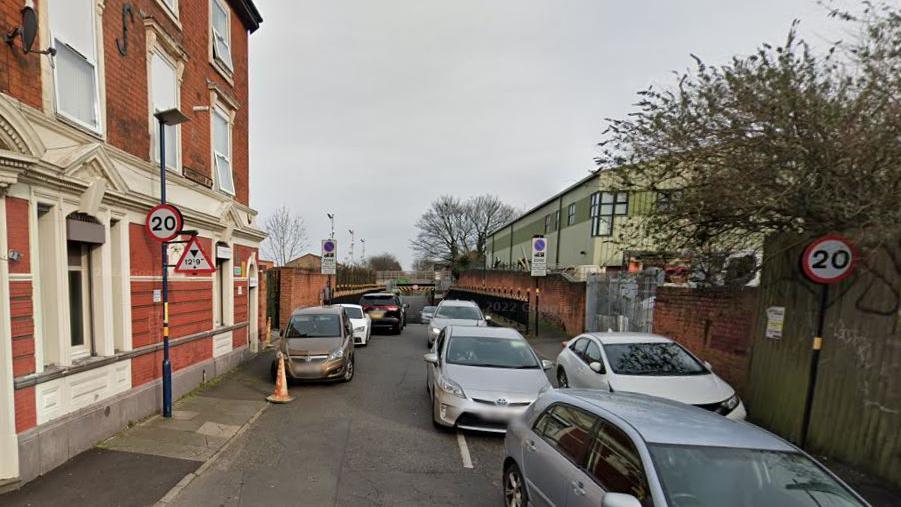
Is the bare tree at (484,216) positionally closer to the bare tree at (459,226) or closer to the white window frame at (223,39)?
the bare tree at (459,226)

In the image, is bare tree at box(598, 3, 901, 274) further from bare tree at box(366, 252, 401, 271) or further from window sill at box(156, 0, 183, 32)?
bare tree at box(366, 252, 401, 271)

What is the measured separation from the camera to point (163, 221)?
21.2ft

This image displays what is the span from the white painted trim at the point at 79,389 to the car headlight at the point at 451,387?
4613 millimetres

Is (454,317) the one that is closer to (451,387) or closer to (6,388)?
(451,387)

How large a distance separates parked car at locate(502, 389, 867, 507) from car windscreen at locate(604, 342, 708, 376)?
3.27 metres

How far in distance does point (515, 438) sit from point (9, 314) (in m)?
5.31

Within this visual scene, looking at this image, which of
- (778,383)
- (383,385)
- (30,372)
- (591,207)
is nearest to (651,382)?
(778,383)

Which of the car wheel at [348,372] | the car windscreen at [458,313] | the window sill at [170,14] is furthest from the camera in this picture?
the car windscreen at [458,313]

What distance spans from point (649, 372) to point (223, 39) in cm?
1240

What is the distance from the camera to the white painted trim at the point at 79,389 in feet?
15.8

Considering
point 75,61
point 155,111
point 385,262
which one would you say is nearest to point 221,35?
point 155,111

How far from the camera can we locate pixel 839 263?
5.00 m

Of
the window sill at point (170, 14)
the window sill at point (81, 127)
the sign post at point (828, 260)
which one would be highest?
the window sill at point (170, 14)

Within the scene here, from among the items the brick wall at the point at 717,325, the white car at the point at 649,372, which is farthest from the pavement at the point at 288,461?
the brick wall at the point at 717,325
